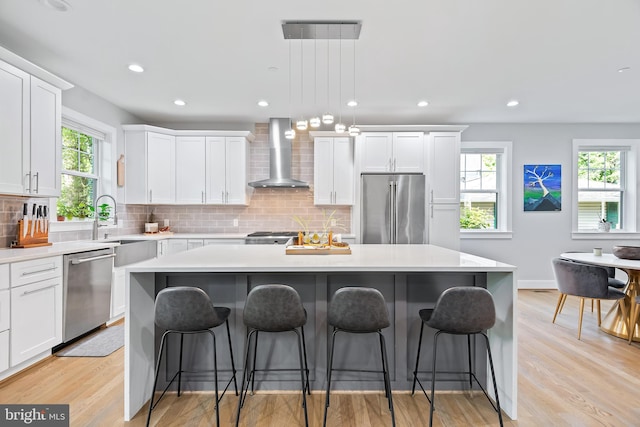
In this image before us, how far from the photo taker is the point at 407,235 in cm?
461

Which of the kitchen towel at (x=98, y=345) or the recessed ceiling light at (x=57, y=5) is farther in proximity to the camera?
the kitchen towel at (x=98, y=345)

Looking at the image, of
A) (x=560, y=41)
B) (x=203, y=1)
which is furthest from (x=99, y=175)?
(x=560, y=41)

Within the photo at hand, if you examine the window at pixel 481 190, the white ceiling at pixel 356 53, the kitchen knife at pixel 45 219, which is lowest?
the kitchen knife at pixel 45 219

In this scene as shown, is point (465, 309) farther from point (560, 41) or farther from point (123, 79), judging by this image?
point (123, 79)

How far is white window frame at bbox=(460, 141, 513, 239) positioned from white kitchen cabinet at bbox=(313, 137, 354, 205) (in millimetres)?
1996

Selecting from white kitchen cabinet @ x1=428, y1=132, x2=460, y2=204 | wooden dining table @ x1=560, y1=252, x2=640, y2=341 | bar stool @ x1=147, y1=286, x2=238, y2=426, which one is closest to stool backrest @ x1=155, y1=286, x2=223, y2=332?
bar stool @ x1=147, y1=286, x2=238, y2=426

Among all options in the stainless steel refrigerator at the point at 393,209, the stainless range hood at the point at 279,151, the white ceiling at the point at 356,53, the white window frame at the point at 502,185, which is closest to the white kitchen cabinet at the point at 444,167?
the stainless steel refrigerator at the point at 393,209

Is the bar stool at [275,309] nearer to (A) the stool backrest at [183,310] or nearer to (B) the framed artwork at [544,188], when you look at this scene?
(A) the stool backrest at [183,310]

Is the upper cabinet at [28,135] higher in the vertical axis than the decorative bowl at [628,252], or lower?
higher

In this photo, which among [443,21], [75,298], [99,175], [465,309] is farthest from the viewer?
[99,175]

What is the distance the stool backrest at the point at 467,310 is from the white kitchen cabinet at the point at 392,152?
3114mm

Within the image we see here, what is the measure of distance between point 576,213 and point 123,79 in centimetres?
682

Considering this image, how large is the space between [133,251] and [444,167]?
14.3 feet

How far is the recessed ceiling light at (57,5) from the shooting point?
2.27 meters
